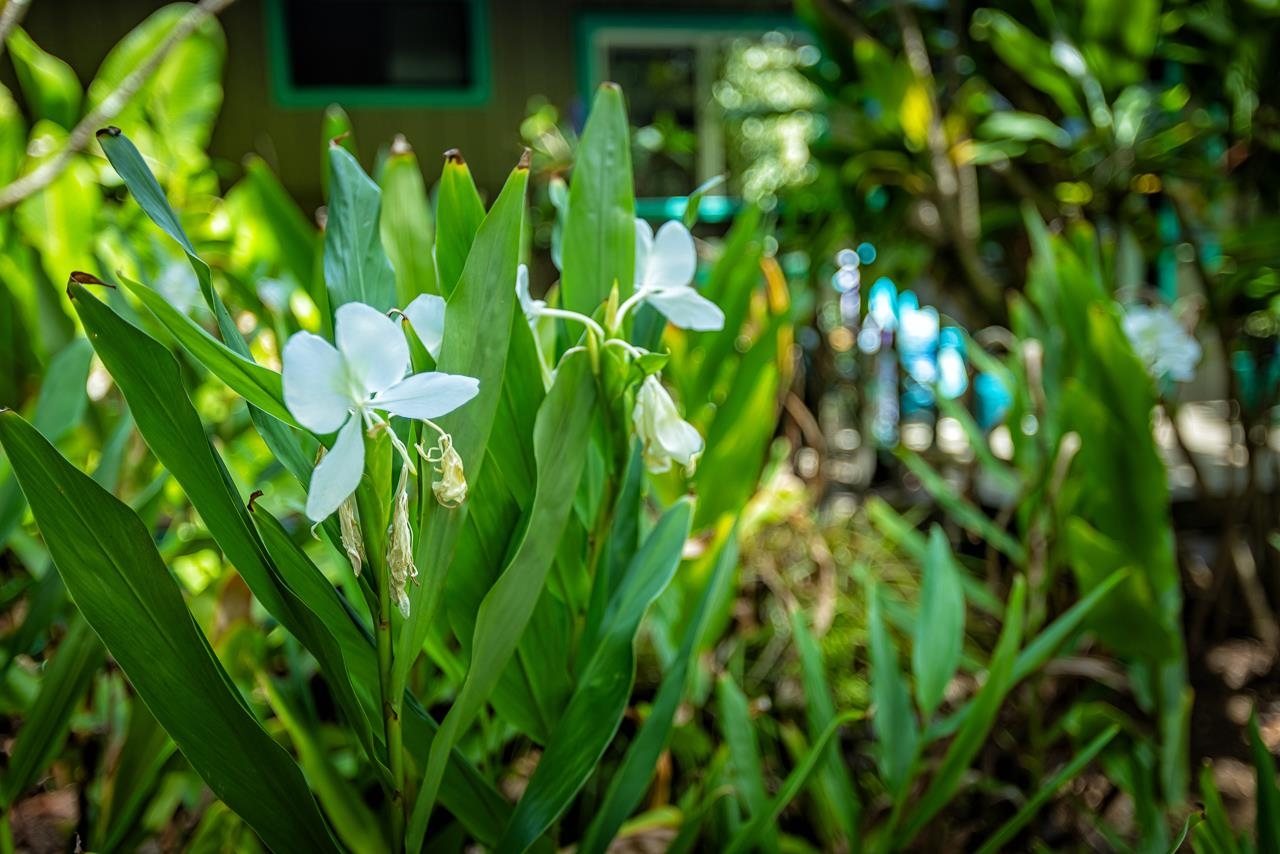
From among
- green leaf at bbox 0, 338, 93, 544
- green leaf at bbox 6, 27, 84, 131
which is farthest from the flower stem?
green leaf at bbox 6, 27, 84, 131

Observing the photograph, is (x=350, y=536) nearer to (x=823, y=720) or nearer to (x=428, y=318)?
(x=428, y=318)

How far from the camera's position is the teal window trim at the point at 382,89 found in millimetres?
4512

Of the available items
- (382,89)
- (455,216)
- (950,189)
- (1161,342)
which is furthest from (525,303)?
(382,89)

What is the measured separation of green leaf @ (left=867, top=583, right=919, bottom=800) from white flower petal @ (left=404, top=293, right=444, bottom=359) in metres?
0.60

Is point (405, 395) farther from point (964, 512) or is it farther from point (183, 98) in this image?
point (183, 98)

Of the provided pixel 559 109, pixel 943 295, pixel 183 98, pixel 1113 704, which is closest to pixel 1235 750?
pixel 1113 704

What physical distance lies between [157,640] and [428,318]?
0.73ft

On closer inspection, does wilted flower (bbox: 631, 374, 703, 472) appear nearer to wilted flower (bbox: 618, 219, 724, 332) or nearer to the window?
wilted flower (bbox: 618, 219, 724, 332)

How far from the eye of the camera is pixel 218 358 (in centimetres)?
43

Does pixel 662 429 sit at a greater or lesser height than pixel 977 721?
greater

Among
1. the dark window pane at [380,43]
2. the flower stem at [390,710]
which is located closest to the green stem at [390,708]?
the flower stem at [390,710]

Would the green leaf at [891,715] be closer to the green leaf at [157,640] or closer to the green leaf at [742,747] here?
the green leaf at [742,747]

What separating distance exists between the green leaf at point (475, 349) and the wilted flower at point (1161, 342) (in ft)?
3.50

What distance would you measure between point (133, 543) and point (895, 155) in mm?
1640
